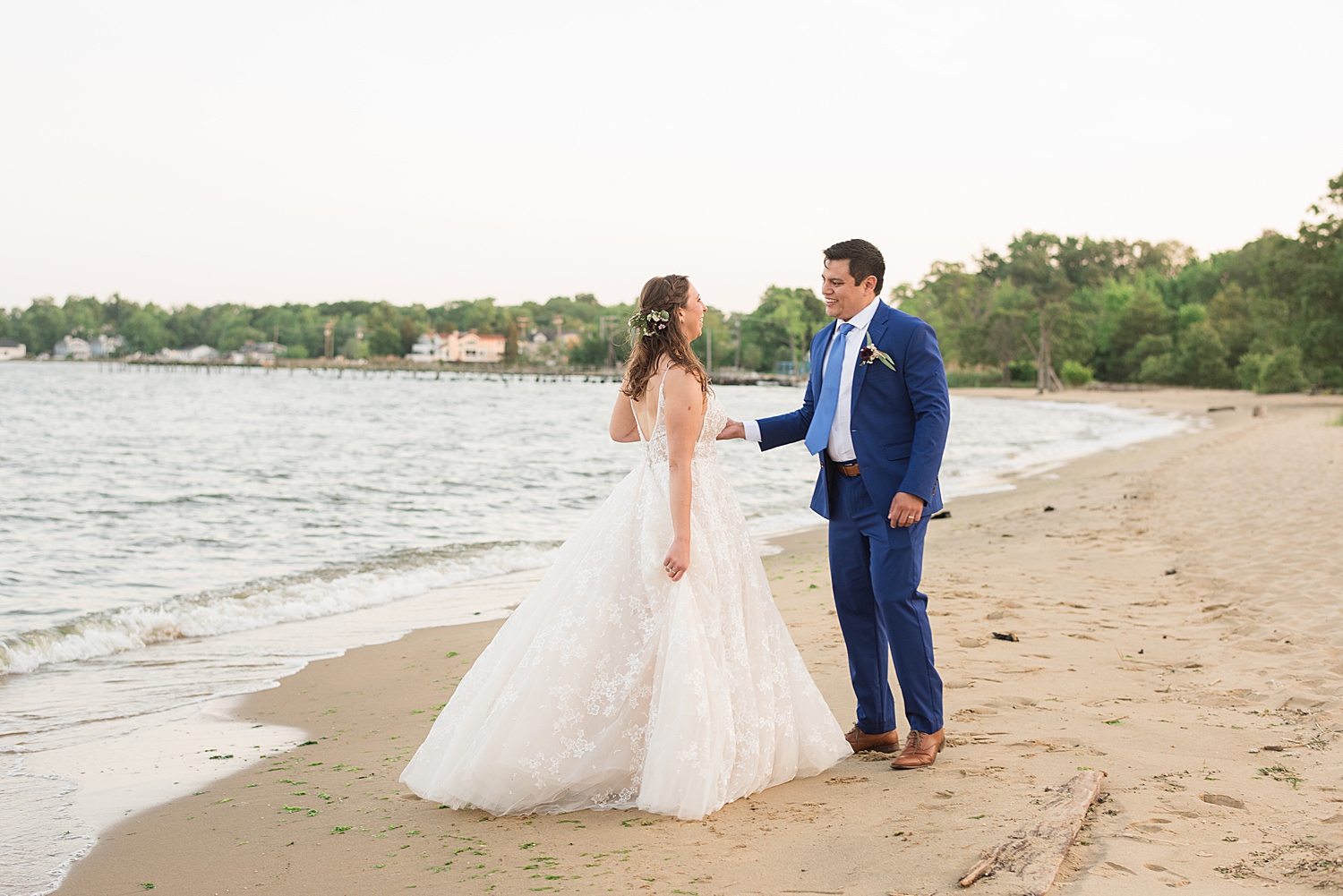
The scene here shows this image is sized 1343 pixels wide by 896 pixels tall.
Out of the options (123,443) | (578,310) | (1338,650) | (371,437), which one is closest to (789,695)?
(1338,650)

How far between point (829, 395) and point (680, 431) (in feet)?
2.63

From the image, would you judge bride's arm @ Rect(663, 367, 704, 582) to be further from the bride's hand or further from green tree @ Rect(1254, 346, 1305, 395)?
green tree @ Rect(1254, 346, 1305, 395)

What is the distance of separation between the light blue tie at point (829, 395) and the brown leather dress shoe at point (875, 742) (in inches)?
51.1

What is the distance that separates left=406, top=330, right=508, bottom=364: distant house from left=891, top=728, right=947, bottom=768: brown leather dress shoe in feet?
580

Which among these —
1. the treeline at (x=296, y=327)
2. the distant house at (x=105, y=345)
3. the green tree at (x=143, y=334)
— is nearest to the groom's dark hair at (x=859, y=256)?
the treeline at (x=296, y=327)

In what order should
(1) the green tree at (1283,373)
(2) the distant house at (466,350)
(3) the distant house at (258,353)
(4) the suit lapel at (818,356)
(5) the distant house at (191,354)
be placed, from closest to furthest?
(4) the suit lapel at (818,356), (1) the green tree at (1283,373), (2) the distant house at (466,350), (3) the distant house at (258,353), (5) the distant house at (191,354)

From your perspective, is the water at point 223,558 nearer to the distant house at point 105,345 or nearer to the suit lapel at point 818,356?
the suit lapel at point 818,356

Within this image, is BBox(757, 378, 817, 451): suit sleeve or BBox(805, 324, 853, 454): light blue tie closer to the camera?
BBox(805, 324, 853, 454): light blue tie

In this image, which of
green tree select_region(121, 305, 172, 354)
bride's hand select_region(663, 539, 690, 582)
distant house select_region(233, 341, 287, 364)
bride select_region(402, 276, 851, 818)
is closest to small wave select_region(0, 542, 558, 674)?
bride select_region(402, 276, 851, 818)

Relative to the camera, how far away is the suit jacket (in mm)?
4145

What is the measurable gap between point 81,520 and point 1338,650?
16.2 m

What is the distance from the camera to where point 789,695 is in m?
4.08

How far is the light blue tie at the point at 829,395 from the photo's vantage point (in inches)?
172

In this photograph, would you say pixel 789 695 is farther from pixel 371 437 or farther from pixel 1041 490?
pixel 371 437
